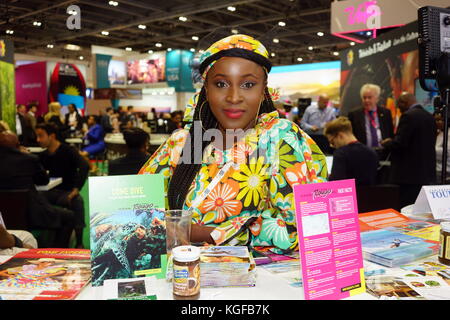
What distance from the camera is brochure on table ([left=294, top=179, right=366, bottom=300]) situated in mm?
980

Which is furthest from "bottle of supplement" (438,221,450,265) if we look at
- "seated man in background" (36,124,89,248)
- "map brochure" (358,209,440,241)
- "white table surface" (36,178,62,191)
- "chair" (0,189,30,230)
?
"seated man in background" (36,124,89,248)

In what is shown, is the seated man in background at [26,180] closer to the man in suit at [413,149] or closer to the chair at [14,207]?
the chair at [14,207]

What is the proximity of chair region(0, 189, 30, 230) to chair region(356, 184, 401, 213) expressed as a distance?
2.60 m

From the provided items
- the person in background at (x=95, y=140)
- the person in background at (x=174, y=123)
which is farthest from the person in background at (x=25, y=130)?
the person in background at (x=174, y=123)

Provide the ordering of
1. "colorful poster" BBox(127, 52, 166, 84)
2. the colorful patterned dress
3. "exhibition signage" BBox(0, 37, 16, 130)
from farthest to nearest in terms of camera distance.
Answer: "colorful poster" BBox(127, 52, 166, 84) → "exhibition signage" BBox(0, 37, 16, 130) → the colorful patterned dress

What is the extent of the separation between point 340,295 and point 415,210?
1009mm

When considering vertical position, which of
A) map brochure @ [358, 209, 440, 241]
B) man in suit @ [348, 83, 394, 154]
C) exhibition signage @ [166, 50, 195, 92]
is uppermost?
exhibition signage @ [166, 50, 195, 92]

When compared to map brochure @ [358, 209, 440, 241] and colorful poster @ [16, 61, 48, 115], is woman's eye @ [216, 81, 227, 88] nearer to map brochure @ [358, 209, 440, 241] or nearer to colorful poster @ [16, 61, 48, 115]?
map brochure @ [358, 209, 440, 241]

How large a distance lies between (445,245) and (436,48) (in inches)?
36.1

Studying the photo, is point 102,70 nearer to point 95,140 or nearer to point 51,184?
point 95,140

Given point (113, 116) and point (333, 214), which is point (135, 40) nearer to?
point (113, 116)

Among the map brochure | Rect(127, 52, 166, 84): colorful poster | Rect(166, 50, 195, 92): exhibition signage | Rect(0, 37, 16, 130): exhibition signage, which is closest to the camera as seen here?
the map brochure

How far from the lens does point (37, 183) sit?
3.72 metres

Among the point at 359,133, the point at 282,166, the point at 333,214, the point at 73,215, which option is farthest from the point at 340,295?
the point at 359,133
